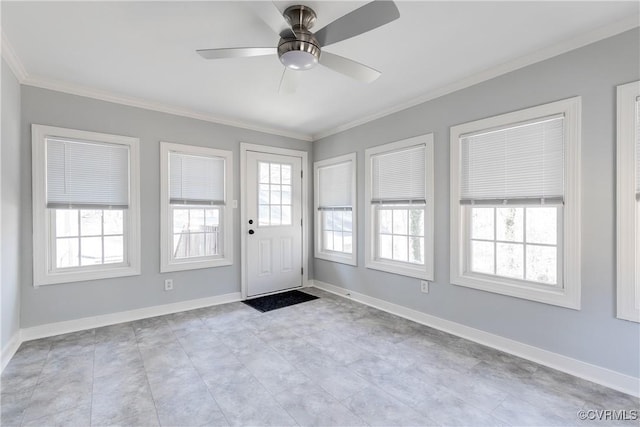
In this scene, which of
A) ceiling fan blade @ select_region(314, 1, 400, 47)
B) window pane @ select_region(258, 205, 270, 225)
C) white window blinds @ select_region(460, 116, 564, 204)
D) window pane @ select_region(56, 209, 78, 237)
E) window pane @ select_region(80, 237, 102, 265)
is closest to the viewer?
ceiling fan blade @ select_region(314, 1, 400, 47)

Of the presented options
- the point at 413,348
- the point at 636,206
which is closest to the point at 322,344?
the point at 413,348

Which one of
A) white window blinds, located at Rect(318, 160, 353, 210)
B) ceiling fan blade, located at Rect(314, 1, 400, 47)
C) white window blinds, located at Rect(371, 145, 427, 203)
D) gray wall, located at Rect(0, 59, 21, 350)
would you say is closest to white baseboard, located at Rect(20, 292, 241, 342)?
gray wall, located at Rect(0, 59, 21, 350)

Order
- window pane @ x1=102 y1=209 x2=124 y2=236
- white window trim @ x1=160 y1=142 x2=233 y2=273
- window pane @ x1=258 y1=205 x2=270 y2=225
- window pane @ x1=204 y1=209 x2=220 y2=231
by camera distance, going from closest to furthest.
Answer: window pane @ x1=102 y1=209 x2=124 y2=236
white window trim @ x1=160 y1=142 x2=233 y2=273
window pane @ x1=204 y1=209 x2=220 y2=231
window pane @ x1=258 y1=205 x2=270 y2=225

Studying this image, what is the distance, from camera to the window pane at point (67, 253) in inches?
119

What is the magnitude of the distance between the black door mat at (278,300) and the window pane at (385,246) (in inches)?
45.9

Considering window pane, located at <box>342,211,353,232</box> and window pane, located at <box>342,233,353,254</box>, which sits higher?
window pane, located at <box>342,211,353,232</box>

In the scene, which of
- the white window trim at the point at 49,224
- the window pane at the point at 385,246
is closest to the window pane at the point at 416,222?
the window pane at the point at 385,246

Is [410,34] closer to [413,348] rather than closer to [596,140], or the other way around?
[596,140]

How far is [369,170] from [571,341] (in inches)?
102

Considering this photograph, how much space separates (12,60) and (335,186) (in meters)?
3.58

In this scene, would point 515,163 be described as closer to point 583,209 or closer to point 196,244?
point 583,209

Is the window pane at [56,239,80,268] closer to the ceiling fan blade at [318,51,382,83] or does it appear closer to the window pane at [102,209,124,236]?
the window pane at [102,209,124,236]

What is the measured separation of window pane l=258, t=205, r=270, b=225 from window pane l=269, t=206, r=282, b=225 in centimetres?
9

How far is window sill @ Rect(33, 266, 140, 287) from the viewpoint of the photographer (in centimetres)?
290
